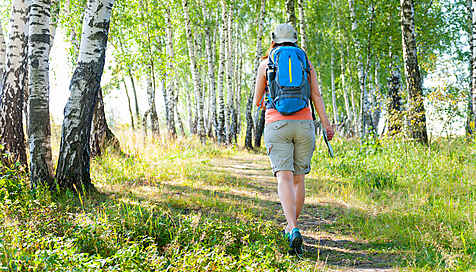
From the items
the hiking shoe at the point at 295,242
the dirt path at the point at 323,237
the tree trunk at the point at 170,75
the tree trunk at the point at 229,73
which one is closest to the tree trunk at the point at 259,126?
the tree trunk at the point at 229,73

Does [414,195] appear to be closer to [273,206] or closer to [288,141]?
[273,206]

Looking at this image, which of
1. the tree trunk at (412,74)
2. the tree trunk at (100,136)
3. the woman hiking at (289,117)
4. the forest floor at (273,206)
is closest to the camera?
the forest floor at (273,206)

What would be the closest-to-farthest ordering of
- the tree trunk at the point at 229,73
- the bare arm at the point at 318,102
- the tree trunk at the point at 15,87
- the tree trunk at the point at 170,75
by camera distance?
the bare arm at the point at 318,102 → the tree trunk at the point at 15,87 → the tree trunk at the point at 229,73 → the tree trunk at the point at 170,75

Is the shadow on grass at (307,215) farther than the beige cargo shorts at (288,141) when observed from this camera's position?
No

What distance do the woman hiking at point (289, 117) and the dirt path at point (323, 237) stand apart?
46 centimetres

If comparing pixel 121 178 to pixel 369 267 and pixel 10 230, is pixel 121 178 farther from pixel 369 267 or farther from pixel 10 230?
pixel 369 267

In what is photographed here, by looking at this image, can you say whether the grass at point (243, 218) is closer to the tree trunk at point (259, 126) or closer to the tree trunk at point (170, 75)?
the tree trunk at point (259, 126)

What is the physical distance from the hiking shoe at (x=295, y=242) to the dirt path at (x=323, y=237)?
14 cm

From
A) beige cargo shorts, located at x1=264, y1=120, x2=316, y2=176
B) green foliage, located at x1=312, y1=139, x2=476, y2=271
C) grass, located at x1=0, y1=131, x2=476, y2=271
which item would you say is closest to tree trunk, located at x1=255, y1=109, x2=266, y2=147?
green foliage, located at x1=312, y1=139, x2=476, y2=271

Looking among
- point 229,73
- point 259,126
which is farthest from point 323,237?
point 229,73

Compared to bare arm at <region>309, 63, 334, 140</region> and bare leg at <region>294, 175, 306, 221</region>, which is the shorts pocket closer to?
Result: bare arm at <region>309, 63, 334, 140</region>

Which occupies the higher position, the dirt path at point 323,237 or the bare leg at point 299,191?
the bare leg at point 299,191

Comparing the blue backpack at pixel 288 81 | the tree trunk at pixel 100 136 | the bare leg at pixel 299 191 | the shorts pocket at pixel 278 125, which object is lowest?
the bare leg at pixel 299 191

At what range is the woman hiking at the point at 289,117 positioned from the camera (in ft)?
11.8
